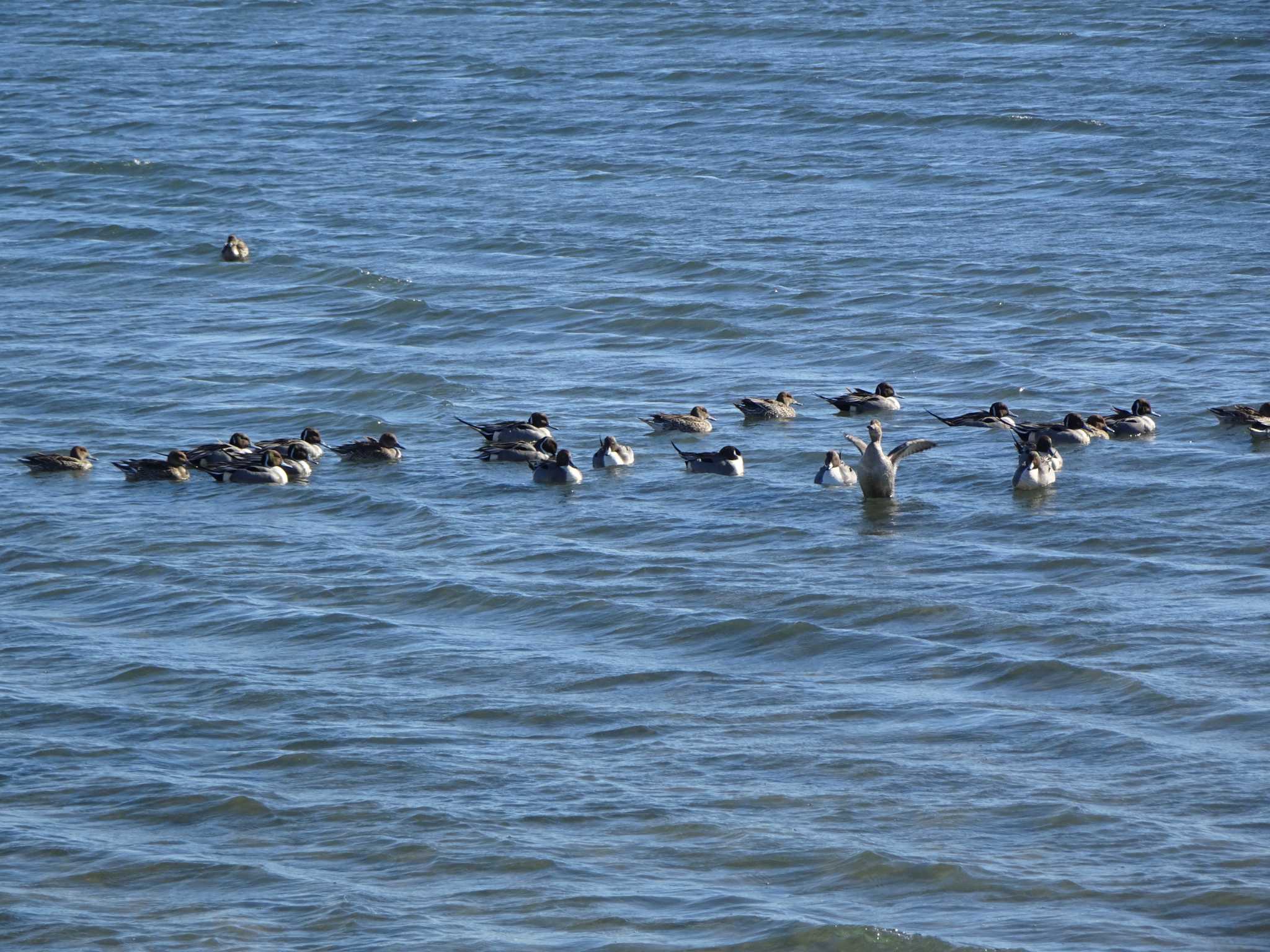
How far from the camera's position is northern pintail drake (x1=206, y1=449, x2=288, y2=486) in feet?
60.8

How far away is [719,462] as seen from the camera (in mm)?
18453

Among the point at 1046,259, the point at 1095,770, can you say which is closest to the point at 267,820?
the point at 1095,770

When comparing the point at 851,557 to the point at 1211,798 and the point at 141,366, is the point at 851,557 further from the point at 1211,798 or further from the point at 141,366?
the point at 141,366

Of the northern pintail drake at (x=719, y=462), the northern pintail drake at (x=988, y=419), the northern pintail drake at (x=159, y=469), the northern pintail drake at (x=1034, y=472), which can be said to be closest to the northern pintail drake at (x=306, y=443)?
the northern pintail drake at (x=159, y=469)

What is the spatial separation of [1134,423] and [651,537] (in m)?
5.37

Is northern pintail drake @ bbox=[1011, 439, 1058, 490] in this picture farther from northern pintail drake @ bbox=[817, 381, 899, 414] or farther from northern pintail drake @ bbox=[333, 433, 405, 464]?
northern pintail drake @ bbox=[333, 433, 405, 464]

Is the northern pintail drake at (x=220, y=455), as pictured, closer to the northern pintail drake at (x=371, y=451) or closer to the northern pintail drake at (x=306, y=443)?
the northern pintail drake at (x=306, y=443)

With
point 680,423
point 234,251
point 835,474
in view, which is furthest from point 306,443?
point 234,251

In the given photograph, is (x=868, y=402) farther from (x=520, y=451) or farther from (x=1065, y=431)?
(x=520, y=451)

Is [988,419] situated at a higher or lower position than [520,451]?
higher

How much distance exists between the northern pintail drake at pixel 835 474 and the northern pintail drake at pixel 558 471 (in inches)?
91.4

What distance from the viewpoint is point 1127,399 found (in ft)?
66.6

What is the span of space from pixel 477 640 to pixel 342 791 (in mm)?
2724

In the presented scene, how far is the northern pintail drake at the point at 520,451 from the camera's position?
62.5ft
